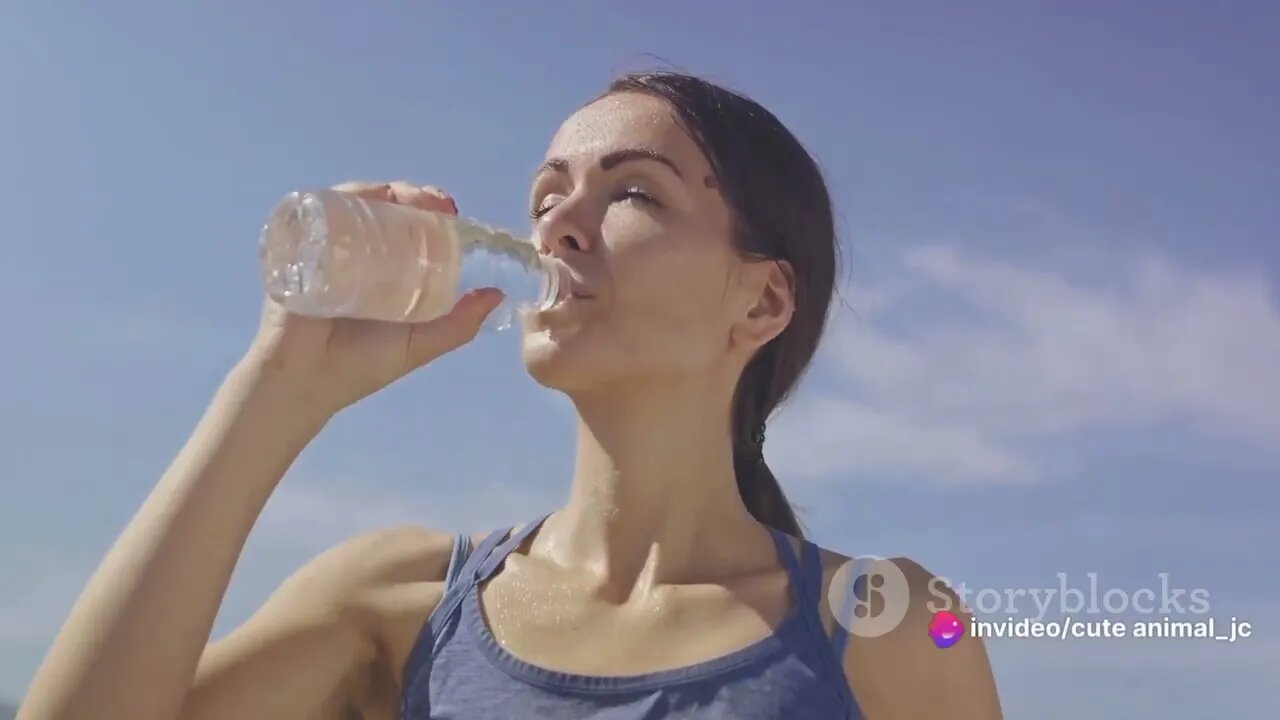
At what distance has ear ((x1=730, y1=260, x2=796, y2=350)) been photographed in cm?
325

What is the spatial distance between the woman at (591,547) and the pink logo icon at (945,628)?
0.03m

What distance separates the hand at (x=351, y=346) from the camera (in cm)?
260

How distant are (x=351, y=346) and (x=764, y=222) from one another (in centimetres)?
111

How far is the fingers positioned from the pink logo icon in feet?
4.30

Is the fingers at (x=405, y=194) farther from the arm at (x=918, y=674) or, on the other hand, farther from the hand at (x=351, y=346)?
the arm at (x=918, y=674)

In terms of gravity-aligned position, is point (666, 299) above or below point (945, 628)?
above

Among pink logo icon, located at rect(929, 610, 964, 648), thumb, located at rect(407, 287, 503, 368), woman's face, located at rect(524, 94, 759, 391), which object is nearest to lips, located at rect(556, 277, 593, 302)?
woman's face, located at rect(524, 94, 759, 391)

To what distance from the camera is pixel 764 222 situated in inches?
129

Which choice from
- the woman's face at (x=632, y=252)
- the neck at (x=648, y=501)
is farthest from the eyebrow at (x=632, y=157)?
the neck at (x=648, y=501)

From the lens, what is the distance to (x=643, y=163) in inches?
121

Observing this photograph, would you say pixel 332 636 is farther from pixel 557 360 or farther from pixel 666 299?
pixel 666 299

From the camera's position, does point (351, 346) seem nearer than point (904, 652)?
Yes

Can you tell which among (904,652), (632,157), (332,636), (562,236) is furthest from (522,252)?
(904,652)

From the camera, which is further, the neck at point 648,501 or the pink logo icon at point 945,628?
the neck at point 648,501
